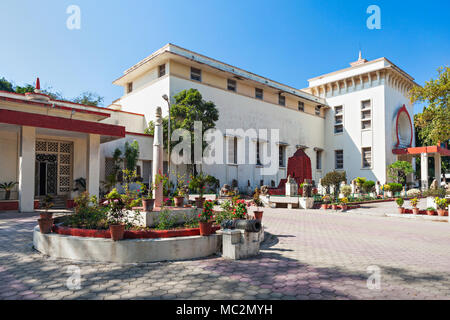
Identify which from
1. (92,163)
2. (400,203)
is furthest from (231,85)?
(400,203)

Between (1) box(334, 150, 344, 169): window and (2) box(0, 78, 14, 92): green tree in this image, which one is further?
(1) box(334, 150, 344, 169): window

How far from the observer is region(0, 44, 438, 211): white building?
46.8ft

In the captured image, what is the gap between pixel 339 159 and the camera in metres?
34.6

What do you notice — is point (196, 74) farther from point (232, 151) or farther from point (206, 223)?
point (206, 223)

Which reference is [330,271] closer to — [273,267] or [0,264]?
[273,267]

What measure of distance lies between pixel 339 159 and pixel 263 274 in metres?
32.3

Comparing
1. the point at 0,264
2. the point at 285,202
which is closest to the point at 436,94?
the point at 285,202

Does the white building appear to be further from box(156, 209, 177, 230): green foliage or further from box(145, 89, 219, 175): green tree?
box(156, 209, 177, 230): green foliage

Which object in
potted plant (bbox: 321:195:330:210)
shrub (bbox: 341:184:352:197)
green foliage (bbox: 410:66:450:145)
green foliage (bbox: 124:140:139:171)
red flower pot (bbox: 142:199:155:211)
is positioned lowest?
potted plant (bbox: 321:195:330:210)

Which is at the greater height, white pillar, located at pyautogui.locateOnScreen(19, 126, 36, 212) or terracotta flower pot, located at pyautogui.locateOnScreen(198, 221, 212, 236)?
white pillar, located at pyautogui.locateOnScreen(19, 126, 36, 212)

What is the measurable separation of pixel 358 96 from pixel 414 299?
32.4 m

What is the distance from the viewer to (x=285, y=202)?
1686cm

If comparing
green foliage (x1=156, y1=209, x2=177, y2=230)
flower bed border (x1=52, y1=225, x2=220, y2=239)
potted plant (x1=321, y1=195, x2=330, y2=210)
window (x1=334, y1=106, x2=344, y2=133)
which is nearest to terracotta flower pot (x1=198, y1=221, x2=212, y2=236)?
flower bed border (x1=52, y1=225, x2=220, y2=239)

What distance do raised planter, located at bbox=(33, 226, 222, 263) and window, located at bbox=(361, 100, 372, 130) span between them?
30630 millimetres
